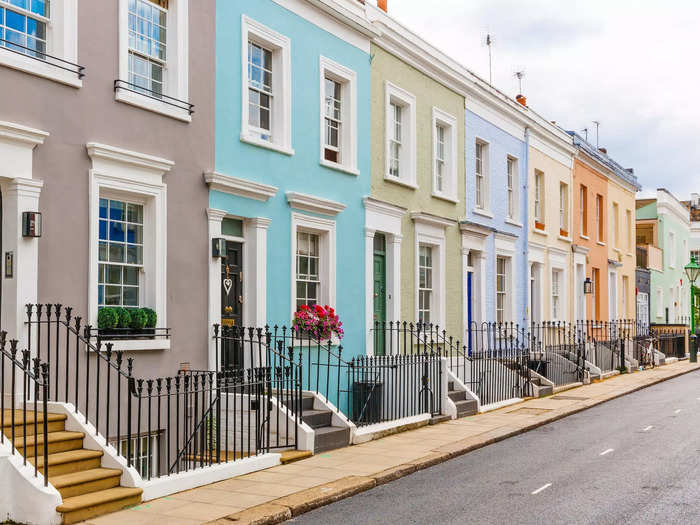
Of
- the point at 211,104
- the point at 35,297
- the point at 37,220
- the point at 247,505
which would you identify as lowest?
the point at 247,505

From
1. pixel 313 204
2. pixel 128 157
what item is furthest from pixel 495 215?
pixel 128 157

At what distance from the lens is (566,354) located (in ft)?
78.3

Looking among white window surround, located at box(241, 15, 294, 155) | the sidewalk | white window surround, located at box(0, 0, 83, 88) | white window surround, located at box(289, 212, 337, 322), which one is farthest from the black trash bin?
white window surround, located at box(0, 0, 83, 88)

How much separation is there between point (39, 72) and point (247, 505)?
535cm

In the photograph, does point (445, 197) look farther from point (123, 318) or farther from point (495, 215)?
point (123, 318)

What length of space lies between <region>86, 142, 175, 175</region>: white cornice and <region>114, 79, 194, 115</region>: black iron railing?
82 centimetres

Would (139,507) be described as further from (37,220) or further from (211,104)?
(211,104)

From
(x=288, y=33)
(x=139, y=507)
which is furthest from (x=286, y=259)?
(x=139, y=507)

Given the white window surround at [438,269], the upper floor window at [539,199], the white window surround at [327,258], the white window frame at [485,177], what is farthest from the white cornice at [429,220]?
the upper floor window at [539,199]

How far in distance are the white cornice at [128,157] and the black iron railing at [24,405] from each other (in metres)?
2.55

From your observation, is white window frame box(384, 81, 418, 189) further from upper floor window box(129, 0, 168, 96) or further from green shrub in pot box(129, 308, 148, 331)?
green shrub in pot box(129, 308, 148, 331)

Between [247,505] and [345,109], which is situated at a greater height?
[345,109]

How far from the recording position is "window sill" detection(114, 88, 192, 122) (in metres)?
10.7

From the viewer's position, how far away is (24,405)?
305 inches
